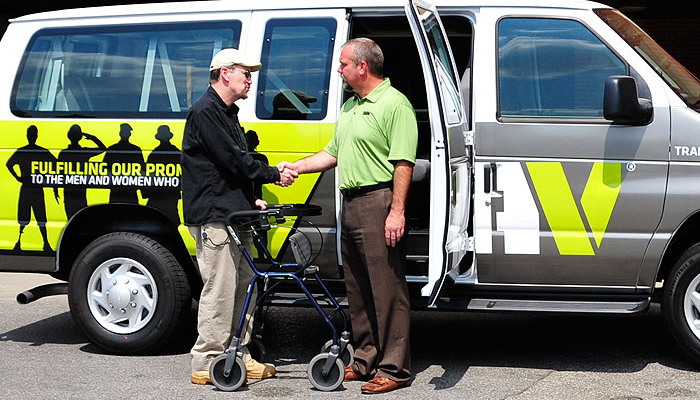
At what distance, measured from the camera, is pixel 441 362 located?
641 centimetres

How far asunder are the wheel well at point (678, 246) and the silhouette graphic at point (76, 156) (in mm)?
3520

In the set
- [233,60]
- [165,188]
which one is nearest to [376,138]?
[233,60]

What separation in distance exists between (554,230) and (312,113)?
1596 mm

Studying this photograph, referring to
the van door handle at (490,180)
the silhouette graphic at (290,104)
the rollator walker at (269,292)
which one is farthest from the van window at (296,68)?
the van door handle at (490,180)

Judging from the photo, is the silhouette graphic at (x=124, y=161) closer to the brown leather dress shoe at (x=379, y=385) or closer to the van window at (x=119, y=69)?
the van window at (x=119, y=69)

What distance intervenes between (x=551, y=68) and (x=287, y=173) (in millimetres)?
1698

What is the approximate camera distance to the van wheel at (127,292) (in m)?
6.35

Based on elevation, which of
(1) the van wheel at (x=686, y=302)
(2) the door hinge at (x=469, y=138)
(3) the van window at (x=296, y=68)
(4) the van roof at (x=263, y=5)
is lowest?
(1) the van wheel at (x=686, y=302)

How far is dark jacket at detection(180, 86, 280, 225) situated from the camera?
5652 mm

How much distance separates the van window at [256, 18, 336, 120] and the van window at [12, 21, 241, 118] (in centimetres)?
27

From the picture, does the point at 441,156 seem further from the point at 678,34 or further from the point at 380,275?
the point at 678,34

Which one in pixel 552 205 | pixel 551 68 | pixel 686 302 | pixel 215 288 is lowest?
pixel 686 302

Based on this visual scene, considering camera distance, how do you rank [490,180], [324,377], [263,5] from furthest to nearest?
[263,5] < [490,180] < [324,377]

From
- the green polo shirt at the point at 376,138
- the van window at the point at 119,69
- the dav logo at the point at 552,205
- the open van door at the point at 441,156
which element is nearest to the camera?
the open van door at the point at 441,156
